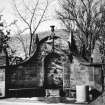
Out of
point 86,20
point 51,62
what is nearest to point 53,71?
point 51,62

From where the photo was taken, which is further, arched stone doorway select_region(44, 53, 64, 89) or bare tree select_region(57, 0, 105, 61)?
bare tree select_region(57, 0, 105, 61)

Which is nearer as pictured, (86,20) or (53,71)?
(53,71)

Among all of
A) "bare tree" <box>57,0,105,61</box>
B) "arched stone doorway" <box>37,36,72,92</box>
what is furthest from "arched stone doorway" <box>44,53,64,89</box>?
"bare tree" <box>57,0,105,61</box>

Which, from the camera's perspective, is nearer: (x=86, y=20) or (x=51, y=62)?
(x=51, y=62)

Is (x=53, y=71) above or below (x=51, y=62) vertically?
below

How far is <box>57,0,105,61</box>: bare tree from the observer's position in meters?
28.0

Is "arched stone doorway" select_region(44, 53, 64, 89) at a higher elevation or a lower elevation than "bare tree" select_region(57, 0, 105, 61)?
lower

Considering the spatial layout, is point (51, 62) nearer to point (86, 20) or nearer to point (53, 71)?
point (53, 71)

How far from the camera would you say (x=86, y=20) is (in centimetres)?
2842

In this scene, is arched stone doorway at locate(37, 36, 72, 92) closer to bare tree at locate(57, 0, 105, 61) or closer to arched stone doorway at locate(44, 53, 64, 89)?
arched stone doorway at locate(44, 53, 64, 89)

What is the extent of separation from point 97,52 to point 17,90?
65.4 feet

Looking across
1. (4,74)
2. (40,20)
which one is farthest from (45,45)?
(40,20)

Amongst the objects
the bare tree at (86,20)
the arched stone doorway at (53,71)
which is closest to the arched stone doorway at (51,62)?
the arched stone doorway at (53,71)

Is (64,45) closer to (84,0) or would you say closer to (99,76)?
(99,76)
